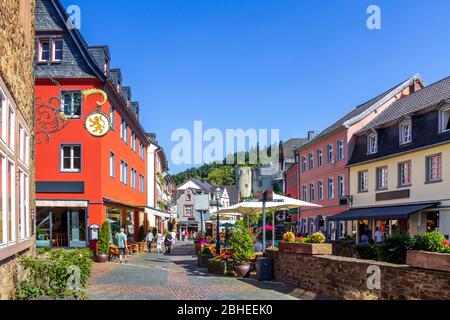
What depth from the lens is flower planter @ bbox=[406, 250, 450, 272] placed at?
792 centimetres

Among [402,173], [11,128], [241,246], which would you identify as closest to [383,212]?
[402,173]

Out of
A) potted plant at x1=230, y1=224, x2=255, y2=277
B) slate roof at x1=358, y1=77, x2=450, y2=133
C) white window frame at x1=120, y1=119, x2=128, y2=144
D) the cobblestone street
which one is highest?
slate roof at x1=358, y1=77, x2=450, y2=133

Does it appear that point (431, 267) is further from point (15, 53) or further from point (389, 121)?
point (389, 121)

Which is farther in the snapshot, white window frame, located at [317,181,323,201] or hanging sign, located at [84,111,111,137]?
white window frame, located at [317,181,323,201]

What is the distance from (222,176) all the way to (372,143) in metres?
98.6

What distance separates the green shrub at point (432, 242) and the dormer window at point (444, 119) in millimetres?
17271

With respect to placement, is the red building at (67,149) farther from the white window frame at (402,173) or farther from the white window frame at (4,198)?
the white window frame at (4,198)

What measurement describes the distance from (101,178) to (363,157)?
16.3m

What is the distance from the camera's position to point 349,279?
11.0 metres

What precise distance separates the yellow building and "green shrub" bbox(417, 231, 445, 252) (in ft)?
53.3

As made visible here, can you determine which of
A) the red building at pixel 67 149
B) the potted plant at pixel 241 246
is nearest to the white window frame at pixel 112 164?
the red building at pixel 67 149

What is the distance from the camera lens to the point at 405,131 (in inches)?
1155

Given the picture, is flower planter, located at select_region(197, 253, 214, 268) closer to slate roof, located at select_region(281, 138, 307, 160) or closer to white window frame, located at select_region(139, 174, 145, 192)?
white window frame, located at select_region(139, 174, 145, 192)

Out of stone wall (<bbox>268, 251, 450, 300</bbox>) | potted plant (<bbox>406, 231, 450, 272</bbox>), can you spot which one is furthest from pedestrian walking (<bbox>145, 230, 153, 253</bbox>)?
potted plant (<bbox>406, 231, 450, 272</bbox>)
